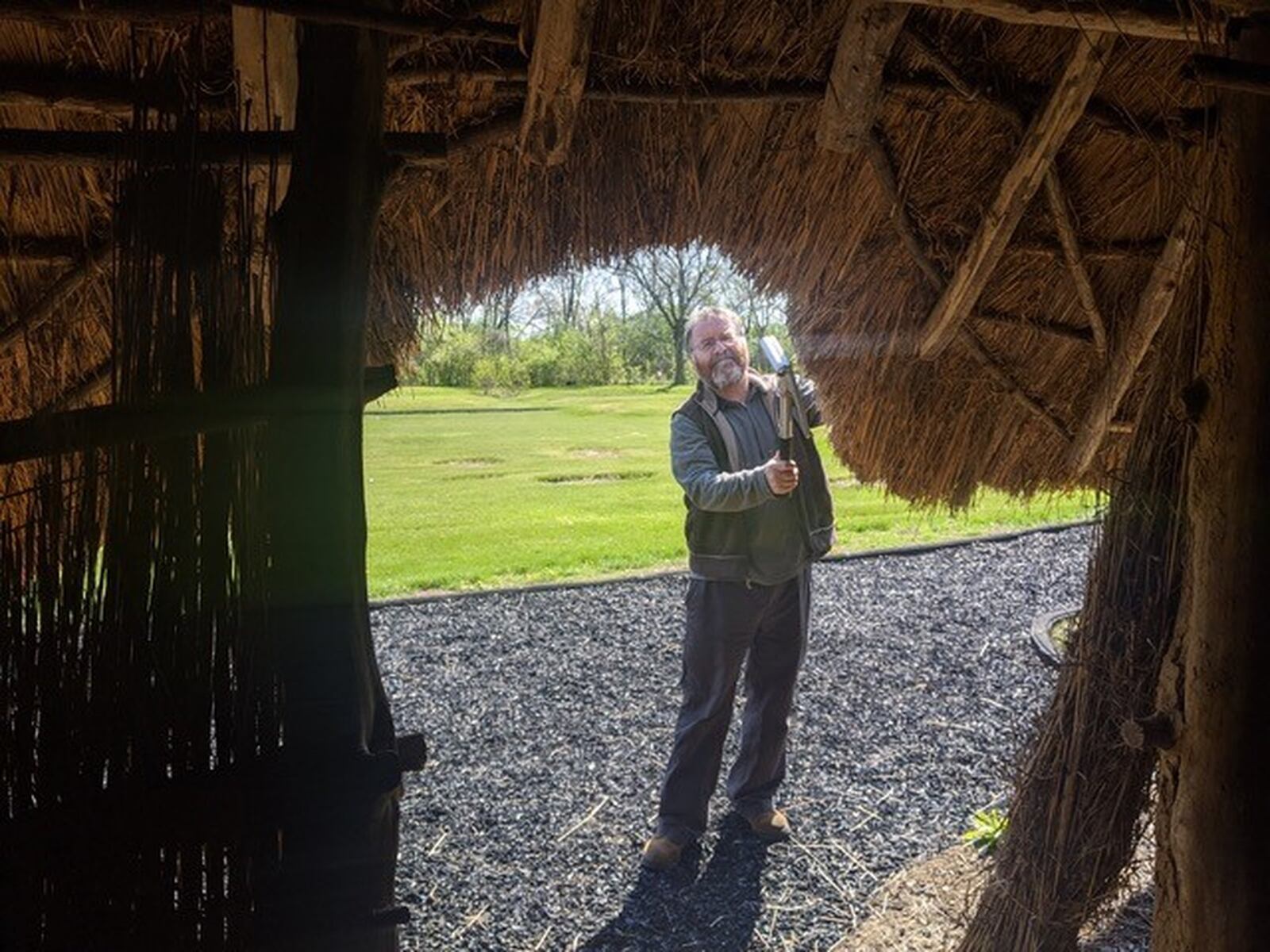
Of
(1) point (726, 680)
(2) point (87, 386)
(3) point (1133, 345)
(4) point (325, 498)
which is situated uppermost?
(3) point (1133, 345)

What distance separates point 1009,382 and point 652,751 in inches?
69.8

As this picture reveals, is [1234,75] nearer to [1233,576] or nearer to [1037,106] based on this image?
[1233,576]

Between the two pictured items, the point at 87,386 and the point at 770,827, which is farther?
the point at 770,827

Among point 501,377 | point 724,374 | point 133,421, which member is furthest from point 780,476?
point 501,377

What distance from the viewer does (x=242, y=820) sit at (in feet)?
3.57

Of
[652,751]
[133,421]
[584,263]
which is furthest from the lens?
[652,751]

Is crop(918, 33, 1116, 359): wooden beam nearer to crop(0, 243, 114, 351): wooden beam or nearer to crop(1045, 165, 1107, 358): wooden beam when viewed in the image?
crop(1045, 165, 1107, 358): wooden beam

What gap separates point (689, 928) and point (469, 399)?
26.3ft

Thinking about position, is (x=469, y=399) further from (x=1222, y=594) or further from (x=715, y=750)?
(x=1222, y=594)

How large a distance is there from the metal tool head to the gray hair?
149 millimetres

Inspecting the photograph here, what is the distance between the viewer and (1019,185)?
211 centimetres

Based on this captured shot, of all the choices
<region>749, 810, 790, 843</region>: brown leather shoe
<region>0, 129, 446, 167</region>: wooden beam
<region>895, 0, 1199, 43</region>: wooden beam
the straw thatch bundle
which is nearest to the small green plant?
Result: <region>749, 810, 790, 843</region>: brown leather shoe

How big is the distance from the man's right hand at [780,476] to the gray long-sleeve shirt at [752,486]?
0.01 metres

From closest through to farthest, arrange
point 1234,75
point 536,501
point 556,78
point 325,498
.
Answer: point 325,498
point 1234,75
point 556,78
point 536,501
